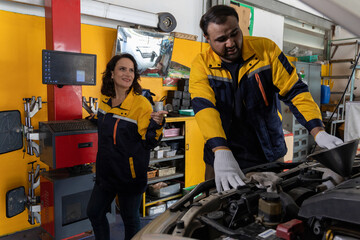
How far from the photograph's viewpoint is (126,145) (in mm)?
1972

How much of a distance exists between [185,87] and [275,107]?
2250 mm

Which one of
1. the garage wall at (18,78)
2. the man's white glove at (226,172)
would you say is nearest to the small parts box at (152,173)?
the garage wall at (18,78)

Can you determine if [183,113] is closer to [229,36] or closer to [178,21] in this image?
[178,21]

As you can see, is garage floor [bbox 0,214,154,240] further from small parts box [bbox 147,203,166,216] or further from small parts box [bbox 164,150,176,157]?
small parts box [bbox 164,150,176,157]

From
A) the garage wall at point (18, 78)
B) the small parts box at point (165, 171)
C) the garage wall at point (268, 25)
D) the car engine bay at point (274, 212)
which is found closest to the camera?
the car engine bay at point (274, 212)

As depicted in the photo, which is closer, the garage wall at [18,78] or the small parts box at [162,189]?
the garage wall at [18,78]

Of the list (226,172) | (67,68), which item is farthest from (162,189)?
(226,172)

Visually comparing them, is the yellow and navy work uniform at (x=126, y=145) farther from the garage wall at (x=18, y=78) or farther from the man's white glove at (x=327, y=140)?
the garage wall at (x=18, y=78)

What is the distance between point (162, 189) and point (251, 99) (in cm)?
209

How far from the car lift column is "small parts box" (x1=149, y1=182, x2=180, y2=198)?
1.26 m

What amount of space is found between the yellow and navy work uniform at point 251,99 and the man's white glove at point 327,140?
69 millimetres

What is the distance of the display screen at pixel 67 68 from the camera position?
2.29 metres

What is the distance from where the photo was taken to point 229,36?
4.64 ft

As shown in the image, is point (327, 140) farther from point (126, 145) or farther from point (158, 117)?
point (126, 145)
